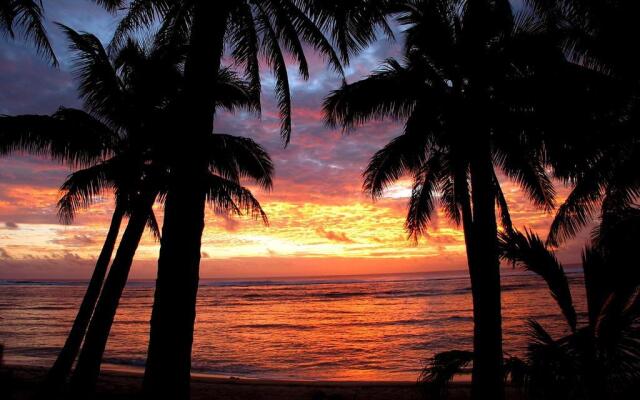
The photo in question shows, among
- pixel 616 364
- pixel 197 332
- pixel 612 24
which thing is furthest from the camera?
pixel 197 332

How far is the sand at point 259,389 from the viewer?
11.7m

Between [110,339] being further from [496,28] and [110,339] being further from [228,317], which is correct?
[496,28]

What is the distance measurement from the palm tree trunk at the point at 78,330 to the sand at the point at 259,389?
2293 mm

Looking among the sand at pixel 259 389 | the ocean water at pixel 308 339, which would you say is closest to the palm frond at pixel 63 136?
the sand at pixel 259 389

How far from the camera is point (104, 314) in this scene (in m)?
8.85

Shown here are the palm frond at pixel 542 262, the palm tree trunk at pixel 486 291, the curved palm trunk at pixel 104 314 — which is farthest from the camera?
the curved palm trunk at pixel 104 314

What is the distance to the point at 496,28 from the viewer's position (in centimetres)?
828

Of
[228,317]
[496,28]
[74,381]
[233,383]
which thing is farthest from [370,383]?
[228,317]

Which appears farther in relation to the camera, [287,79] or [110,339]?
[110,339]

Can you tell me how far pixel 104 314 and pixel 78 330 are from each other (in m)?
0.79

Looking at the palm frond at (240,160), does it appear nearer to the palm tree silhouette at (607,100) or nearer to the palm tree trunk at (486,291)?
the palm tree trunk at (486,291)

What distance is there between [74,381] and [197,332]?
21.4m

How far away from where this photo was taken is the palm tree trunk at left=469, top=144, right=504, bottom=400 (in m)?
7.04

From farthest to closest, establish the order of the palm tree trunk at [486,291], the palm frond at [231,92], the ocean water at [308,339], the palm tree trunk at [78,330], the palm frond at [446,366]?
1. the ocean water at [308,339]
2. the palm frond at [231,92]
3. the palm tree trunk at [78,330]
4. the palm frond at [446,366]
5. the palm tree trunk at [486,291]
